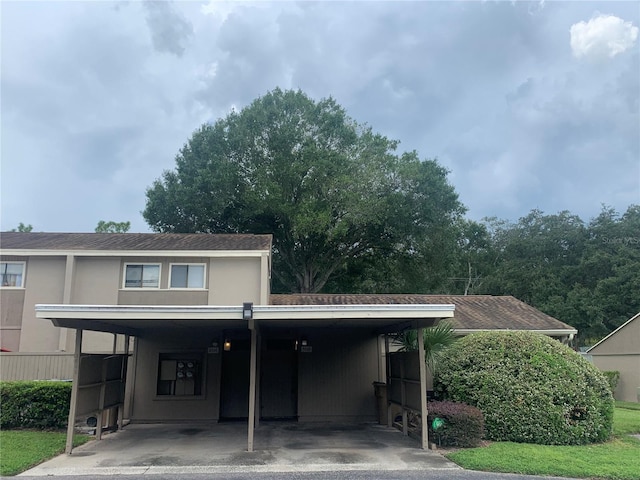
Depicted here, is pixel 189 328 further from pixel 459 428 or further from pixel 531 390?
pixel 531 390

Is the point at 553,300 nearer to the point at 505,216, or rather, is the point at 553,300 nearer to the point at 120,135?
the point at 505,216

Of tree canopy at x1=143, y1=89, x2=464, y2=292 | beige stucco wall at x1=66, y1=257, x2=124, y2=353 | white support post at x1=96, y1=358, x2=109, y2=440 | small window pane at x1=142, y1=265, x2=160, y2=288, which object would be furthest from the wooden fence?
tree canopy at x1=143, y1=89, x2=464, y2=292

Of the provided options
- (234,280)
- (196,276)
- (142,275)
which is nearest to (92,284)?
(142,275)

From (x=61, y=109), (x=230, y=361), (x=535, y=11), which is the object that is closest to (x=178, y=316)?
(x=230, y=361)

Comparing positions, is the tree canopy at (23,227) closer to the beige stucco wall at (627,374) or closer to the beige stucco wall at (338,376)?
the beige stucco wall at (338,376)

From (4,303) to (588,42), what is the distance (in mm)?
22551

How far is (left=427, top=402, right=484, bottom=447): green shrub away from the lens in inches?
355

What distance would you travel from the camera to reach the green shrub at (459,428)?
9.01 meters

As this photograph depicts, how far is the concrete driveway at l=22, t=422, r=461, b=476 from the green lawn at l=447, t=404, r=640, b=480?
0.55 m

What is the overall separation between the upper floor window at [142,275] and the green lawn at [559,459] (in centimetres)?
1146

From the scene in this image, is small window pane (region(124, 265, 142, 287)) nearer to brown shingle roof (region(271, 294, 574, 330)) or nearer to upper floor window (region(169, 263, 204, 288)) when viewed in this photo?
upper floor window (region(169, 263, 204, 288))

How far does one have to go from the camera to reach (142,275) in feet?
53.5

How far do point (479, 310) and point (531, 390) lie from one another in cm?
A: 762

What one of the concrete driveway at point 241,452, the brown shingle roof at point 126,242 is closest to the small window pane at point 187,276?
the brown shingle roof at point 126,242
